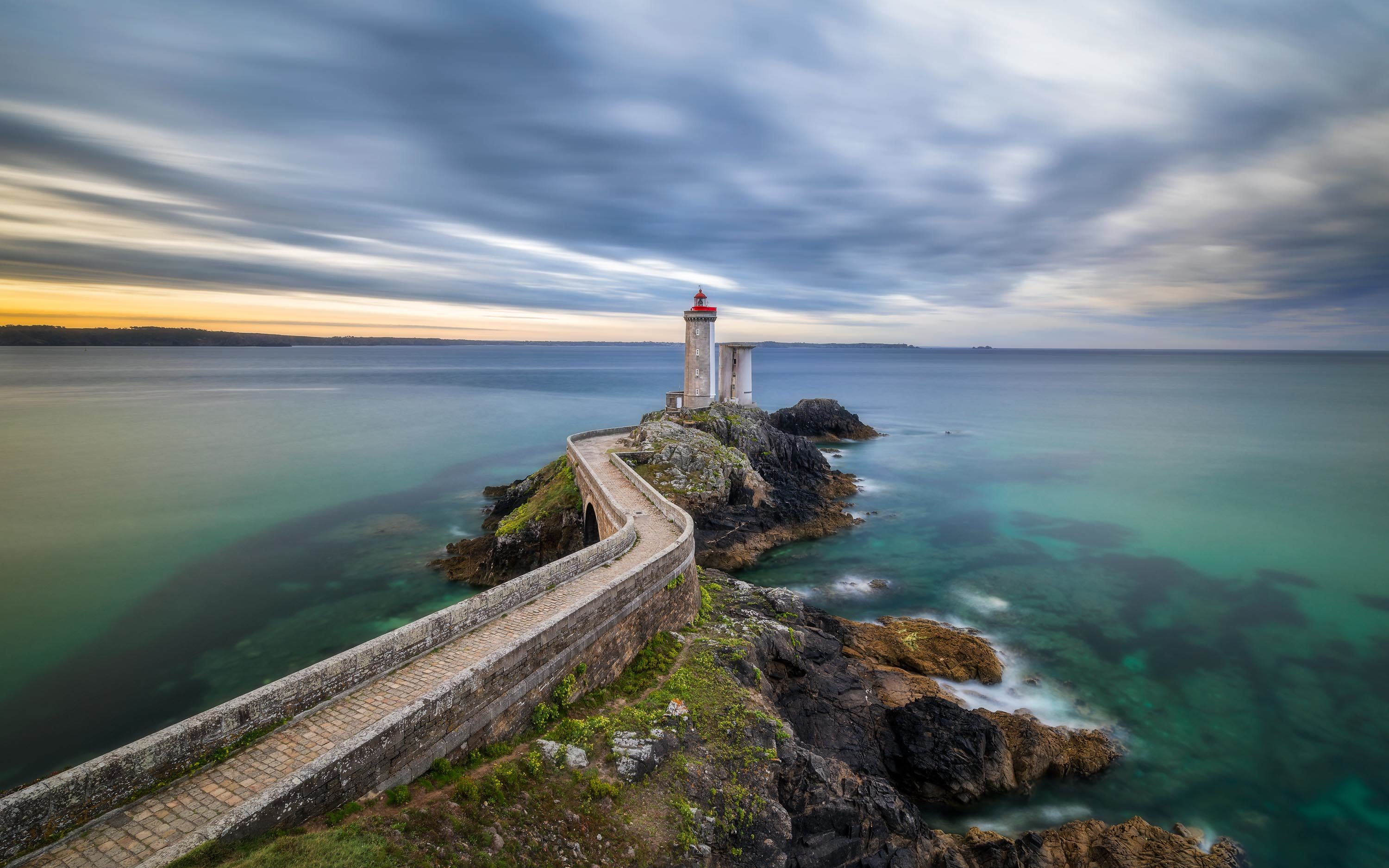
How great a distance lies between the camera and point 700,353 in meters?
35.5

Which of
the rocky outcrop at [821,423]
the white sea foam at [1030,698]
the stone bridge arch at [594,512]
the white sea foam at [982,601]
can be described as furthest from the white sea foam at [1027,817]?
the rocky outcrop at [821,423]

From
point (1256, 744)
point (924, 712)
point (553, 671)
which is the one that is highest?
point (553, 671)

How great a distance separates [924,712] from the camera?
13.4 meters

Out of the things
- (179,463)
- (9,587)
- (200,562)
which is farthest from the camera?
(179,463)

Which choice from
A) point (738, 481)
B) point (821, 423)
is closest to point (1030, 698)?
point (738, 481)

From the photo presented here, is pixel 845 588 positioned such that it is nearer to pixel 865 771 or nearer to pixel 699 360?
pixel 865 771

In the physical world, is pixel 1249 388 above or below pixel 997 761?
above

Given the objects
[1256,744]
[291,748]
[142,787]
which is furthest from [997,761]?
[142,787]

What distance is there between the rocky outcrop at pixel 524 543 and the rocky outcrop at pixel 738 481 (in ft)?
11.6

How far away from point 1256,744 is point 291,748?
19306 millimetres

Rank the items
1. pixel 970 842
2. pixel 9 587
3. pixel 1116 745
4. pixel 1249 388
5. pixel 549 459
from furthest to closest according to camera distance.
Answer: pixel 1249 388 < pixel 549 459 < pixel 9 587 < pixel 1116 745 < pixel 970 842

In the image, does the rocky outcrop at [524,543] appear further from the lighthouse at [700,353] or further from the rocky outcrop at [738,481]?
the lighthouse at [700,353]

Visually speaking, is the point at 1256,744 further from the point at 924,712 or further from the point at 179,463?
the point at 179,463

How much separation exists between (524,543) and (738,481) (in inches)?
367
